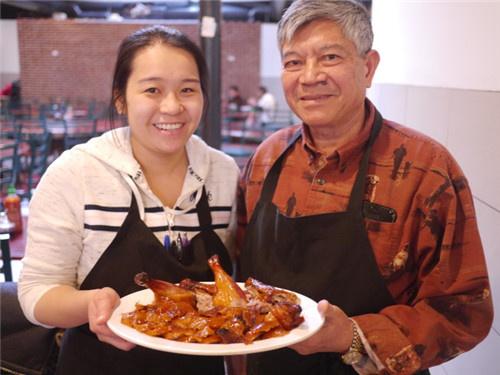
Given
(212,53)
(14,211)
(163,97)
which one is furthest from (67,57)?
(163,97)

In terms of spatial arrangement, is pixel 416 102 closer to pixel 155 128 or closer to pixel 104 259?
pixel 155 128

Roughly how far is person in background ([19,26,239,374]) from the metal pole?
1.88 meters

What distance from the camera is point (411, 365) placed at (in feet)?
4.23

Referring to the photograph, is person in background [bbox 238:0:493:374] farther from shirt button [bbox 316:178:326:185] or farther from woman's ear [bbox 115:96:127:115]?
woman's ear [bbox 115:96:127:115]

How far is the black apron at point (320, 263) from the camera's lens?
1.39 metres

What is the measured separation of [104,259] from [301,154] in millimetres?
673

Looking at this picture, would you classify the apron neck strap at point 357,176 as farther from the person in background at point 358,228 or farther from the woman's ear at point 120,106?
the woman's ear at point 120,106

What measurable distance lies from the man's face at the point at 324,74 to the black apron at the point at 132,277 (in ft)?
1.47

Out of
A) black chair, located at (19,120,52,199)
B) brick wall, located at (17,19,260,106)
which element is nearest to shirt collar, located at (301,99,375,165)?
black chair, located at (19,120,52,199)

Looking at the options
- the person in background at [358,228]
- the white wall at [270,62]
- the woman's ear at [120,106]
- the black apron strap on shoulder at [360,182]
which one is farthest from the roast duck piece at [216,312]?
the white wall at [270,62]

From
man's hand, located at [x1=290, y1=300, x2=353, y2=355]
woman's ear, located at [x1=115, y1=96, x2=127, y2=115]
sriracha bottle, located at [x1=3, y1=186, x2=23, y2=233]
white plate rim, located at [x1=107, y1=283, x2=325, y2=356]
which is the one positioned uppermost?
woman's ear, located at [x1=115, y1=96, x2=127, y2=115]

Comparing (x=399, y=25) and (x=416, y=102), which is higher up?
(x=399, y=25)

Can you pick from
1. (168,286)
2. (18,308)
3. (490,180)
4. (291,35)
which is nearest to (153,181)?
Answer: (168,286)

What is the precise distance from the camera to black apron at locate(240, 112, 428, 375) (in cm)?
139
